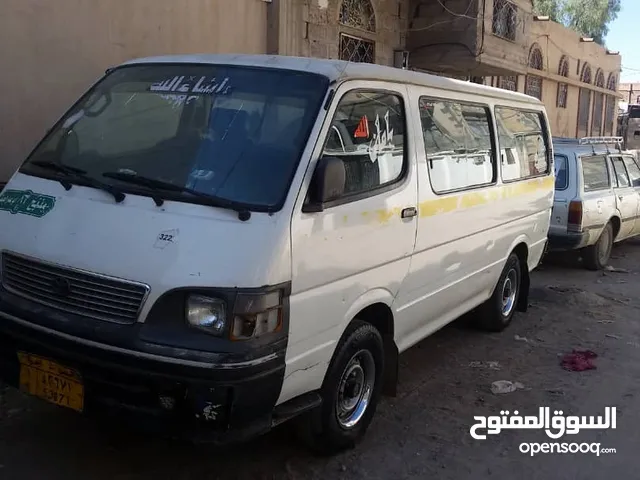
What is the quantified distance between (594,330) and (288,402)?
4439 mm

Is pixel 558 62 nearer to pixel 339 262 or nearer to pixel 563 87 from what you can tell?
pixel 563 87

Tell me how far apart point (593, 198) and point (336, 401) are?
6.62m

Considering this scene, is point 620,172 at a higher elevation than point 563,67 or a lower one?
lower

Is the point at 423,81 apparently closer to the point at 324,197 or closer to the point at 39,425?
the point at 324,197

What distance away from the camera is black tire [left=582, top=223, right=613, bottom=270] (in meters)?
9.45

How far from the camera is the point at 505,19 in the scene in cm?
1384

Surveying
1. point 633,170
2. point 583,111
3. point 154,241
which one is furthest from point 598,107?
point 154,241

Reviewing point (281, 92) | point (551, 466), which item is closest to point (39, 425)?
point (281, 92)

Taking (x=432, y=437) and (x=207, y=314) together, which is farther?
(x=432, y=437)

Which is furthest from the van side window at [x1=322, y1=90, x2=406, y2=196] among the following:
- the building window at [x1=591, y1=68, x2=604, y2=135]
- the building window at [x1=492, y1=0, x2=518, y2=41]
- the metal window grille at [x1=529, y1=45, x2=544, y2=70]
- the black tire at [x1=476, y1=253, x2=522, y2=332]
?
the building window at [x1=591, y1=68, x2=604, y2=135]

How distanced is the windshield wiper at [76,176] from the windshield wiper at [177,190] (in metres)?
0.09

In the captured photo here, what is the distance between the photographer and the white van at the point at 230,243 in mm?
2900

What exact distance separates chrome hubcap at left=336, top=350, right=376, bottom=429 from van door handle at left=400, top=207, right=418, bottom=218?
0.83 meters

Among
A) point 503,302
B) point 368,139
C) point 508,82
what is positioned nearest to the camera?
Answer: point 368,139
